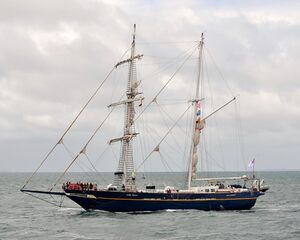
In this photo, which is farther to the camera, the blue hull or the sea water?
the blue hull

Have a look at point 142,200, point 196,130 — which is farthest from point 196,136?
point 142,200

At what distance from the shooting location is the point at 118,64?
256 feet

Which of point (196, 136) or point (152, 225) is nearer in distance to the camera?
point (152, 225)

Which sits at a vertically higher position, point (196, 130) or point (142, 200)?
point (196, 130)

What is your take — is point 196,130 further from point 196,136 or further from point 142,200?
point 142,200

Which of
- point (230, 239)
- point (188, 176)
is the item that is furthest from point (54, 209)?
point (230, 239)

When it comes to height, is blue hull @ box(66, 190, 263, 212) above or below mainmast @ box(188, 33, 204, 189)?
below

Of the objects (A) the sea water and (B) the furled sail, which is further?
(B) the furled sail

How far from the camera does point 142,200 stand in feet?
237

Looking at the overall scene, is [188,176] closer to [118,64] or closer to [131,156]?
[131,156]

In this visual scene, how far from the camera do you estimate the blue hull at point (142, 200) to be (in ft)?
237

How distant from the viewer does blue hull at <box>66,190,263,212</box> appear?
72.2 m

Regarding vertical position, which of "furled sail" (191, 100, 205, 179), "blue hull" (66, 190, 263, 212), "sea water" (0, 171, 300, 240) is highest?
"furled sail" (191, 100, 205, 179)

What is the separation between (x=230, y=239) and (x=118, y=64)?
30.9 m
